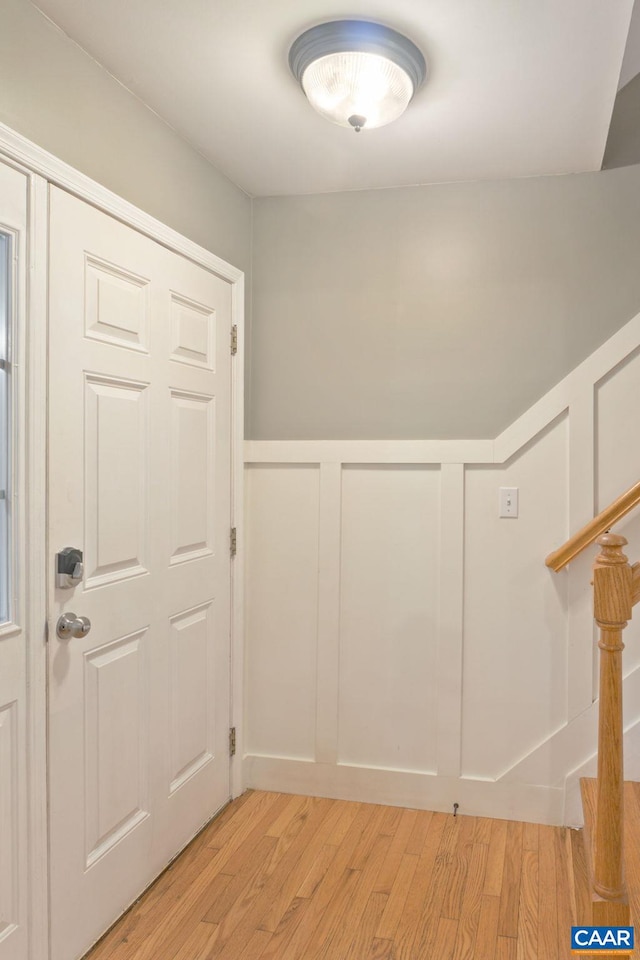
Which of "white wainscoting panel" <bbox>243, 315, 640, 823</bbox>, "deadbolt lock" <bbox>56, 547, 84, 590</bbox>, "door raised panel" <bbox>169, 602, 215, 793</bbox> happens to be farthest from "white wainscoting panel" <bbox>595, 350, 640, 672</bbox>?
"deadbolt lock" <bbox>56, 547, 84, 590</bbox>

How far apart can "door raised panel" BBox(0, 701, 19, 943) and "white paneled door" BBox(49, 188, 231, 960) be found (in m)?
0.13

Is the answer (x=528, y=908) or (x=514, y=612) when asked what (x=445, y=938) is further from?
(x=514, y=612)

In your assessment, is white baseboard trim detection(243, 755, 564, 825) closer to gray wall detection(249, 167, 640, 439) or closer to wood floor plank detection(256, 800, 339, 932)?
wood floor plank detection(256, 800, 339, 932)

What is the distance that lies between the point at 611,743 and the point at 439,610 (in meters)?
1.05

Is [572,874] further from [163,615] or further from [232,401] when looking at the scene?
[232,401]

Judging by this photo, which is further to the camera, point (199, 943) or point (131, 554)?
point (131, 554)

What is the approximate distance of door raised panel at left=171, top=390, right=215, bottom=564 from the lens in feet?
7.93

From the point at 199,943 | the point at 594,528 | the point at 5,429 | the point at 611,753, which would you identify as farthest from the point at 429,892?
the point at 5,429

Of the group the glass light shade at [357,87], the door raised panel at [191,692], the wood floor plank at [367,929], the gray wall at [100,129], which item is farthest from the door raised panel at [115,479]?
the wood floor plank at [367,929]

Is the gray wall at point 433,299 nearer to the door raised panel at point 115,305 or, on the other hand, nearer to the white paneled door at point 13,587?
the door raised panel at point 115,305

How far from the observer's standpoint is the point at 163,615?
236 cm

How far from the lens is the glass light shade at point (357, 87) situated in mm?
1912

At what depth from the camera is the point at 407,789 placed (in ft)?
9.36

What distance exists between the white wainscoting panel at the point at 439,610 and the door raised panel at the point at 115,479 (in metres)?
0.83
